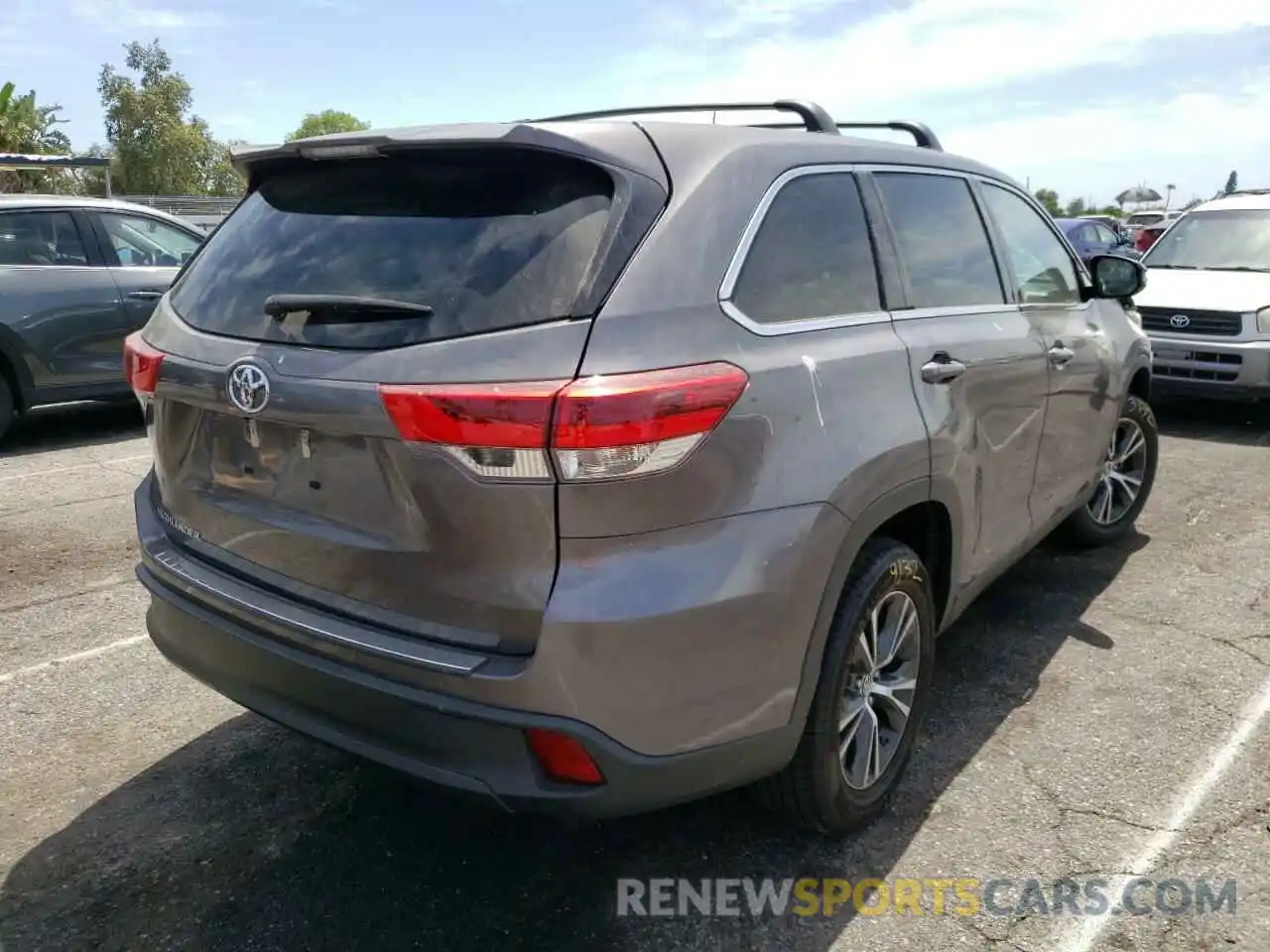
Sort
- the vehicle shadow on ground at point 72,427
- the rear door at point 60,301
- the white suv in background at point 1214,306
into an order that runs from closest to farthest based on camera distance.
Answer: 1. the rear door at point 60,301
2. the vehicle shadow on ground at point 72,427
3. the white suv in background at point 1214,306

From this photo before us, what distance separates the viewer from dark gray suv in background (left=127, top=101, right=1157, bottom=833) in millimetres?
2045

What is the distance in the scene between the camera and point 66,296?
295 inches

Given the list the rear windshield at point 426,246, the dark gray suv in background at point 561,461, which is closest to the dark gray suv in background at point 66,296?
the dark gray suv in background at point 561,461

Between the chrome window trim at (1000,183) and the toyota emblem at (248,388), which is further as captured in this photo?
the chrome window trim at (1000,183)

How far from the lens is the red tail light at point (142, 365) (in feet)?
8.72

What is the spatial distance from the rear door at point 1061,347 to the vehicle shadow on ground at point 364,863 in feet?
3.96

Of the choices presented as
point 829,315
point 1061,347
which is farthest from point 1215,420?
point 829,315

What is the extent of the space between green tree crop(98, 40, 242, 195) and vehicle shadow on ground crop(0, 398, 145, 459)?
49724mm

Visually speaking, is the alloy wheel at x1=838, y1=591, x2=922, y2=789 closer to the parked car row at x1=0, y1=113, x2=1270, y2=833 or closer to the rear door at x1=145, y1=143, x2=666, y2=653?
the parked car row at x1=0, y1=113, x2=1270, y2=833

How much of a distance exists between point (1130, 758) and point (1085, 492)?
152 cm

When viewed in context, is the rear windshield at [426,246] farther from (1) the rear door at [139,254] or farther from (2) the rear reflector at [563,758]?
(1) the rear door at [139,254]

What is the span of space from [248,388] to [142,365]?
0.60 meters

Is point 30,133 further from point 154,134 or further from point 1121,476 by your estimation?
point 1121,476

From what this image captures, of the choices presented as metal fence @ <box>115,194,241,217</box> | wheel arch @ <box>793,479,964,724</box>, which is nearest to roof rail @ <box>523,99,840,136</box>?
wheel arch @ <box>793,479,964,724</box>
